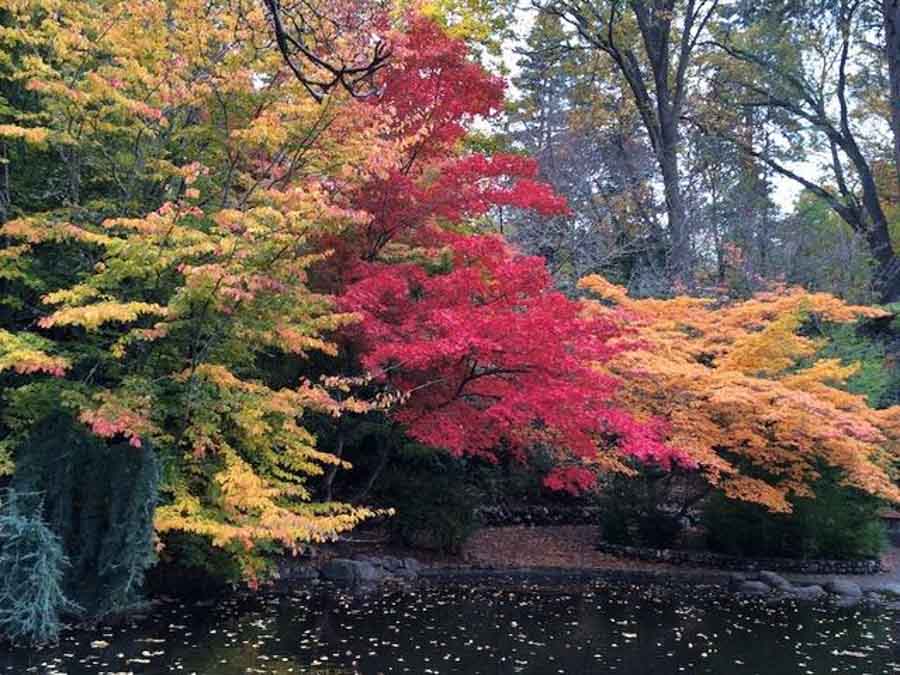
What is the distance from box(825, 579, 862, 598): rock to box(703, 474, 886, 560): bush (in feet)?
3.55

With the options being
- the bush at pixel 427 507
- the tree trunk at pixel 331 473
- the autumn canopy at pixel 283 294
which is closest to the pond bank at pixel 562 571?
the bush at pixel 427 507

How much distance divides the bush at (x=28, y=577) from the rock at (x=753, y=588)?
8.31m

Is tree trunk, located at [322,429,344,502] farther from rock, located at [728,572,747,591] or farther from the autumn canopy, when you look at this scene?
rock, located at [728,572,747,591]

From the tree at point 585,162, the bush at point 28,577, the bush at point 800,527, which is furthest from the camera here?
the tree at point 585,162

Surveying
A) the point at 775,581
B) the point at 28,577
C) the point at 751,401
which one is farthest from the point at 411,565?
the point at 28,577

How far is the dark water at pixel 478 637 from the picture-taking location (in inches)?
256

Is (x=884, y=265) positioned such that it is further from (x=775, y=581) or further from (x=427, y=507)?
(x=427, y=507)

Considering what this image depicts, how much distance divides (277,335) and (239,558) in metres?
2.13

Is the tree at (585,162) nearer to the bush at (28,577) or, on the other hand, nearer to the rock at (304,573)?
the rock at (304,573)

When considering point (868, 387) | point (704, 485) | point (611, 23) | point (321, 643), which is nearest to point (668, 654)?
point (321, 643)

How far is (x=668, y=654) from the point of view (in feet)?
24.3

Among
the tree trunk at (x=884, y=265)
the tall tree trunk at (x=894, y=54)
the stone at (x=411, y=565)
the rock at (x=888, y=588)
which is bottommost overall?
the stone at (x=411, y=565)

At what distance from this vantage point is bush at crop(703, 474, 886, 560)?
12.2 meters

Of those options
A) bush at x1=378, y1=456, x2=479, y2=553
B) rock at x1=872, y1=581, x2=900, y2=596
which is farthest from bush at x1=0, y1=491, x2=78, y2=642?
rock at x1=872, y1=581, x2=900, y2=596
